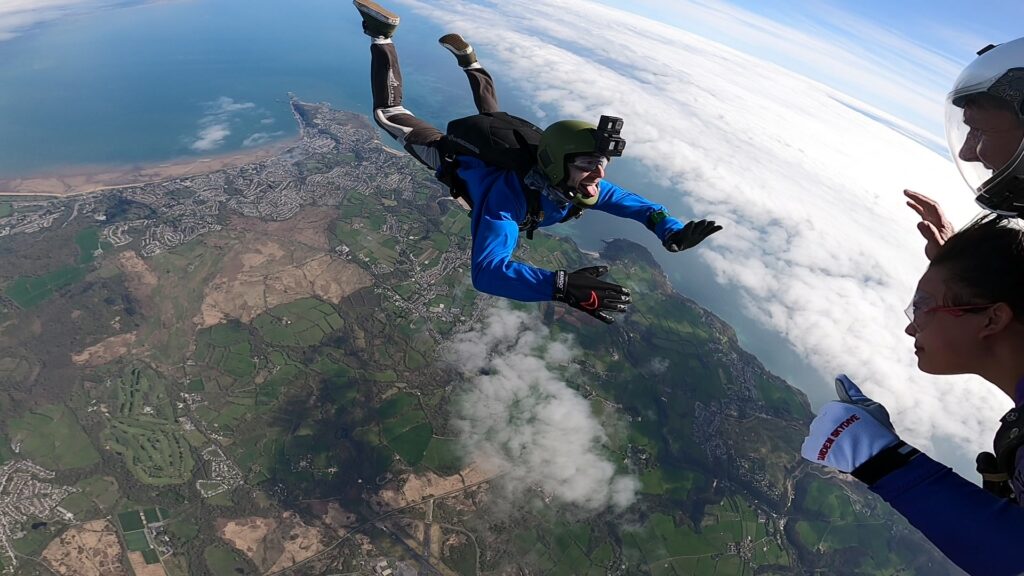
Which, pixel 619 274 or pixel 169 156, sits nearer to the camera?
pixel 619 274

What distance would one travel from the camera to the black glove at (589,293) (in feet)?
9.55

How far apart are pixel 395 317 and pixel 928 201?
31.4 metres

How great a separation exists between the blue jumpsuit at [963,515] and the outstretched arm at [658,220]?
2347 millimetres

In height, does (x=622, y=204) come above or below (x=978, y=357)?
below

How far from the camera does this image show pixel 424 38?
8262cm

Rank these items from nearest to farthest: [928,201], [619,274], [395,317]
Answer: [928,201] → [395,317] → [619,274]

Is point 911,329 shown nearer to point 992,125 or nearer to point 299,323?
point 992,125

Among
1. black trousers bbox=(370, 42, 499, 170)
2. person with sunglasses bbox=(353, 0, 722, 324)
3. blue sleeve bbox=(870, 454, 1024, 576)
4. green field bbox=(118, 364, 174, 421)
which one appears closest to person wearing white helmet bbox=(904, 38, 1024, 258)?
blue sleeve bbox=(870, 454, 1024, 576)

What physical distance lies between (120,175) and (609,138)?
59152mm

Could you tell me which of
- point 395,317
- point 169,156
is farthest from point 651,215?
point 169,156

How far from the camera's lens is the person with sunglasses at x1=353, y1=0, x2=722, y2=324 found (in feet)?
9.98

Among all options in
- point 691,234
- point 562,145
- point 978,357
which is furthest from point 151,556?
point 978,357

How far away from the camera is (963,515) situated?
132cm

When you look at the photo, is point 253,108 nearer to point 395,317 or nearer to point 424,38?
point 424,38
